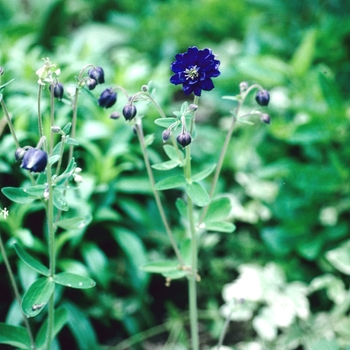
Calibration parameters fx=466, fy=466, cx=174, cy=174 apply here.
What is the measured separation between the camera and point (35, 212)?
219 cm

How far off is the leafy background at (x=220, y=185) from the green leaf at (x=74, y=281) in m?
0.58

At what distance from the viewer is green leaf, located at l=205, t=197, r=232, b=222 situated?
5.15 feet

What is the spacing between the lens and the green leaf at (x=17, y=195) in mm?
1291

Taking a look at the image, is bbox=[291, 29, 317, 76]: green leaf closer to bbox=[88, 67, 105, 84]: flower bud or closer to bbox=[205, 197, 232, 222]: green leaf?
bbox=[205, 197, 232, 222]: green leaf

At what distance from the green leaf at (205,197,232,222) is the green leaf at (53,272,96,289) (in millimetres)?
456

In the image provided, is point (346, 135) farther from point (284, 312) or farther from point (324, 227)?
point (284, 312)

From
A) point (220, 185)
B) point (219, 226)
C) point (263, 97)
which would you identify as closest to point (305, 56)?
point (220, 185)

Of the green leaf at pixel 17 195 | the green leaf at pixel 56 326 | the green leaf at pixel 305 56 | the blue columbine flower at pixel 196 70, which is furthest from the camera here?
the green leaf at pixel 305 56

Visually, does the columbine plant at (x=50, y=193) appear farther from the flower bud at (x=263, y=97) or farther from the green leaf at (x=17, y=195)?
the flower bud at (x=263, y=97)

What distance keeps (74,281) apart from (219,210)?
540 millimetres

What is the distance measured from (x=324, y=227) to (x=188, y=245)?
1018 millimetres

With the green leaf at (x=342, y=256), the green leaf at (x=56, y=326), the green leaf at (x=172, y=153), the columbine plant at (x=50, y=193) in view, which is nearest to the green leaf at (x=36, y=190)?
the columbine plant at (x=50, y=193)

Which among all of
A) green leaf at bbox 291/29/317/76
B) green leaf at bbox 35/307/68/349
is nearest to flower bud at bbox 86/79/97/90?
green leaf at bbox 35/307/68/349

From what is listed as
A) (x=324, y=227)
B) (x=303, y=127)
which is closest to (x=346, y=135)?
(x=303, y=127)
